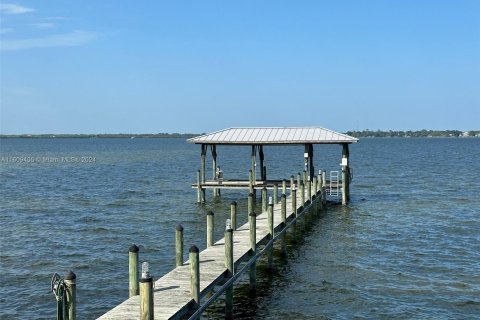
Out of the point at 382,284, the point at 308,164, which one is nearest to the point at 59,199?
the point at 308,164

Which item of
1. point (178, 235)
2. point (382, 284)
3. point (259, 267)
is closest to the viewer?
point (178, 235)

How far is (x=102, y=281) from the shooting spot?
17328 millimetres

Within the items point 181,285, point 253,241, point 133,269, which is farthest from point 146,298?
point 253,241

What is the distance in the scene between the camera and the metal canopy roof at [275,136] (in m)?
31.1

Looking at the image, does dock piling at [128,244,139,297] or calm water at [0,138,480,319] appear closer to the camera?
dock piling at [128,244,139,297]

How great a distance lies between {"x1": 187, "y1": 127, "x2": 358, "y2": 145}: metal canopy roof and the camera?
31.1m

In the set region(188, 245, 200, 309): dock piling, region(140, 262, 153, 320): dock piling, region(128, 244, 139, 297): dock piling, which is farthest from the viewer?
region(128, 244, 139, 297): dock piling

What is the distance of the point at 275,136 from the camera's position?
107 ft

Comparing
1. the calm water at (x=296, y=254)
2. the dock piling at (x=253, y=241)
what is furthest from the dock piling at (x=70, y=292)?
the dock piling at (x=253, y=241)

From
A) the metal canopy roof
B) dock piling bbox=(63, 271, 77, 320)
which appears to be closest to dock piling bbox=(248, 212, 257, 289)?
dock piling bbox=(63, 271, 77, 320)

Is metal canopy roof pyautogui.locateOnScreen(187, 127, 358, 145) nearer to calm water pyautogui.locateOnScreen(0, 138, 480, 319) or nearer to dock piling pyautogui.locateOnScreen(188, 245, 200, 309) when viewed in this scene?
calm water pyautogui.locateOnScreen(0, 138, 480, 319)

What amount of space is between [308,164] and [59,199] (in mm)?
15824

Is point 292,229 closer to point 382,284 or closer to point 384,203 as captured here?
point 382,284

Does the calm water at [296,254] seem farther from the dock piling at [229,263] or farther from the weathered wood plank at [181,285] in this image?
the weathered wood plank at [181,285]
